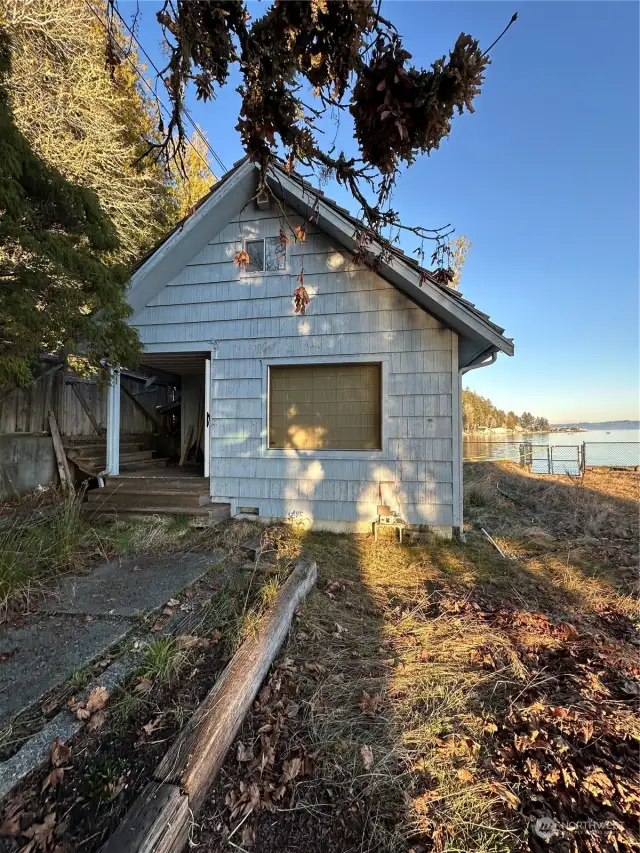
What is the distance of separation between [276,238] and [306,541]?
4.69 meters

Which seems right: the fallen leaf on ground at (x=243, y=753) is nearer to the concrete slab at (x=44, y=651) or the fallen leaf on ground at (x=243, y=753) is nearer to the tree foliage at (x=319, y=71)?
the concrete slab at (x=44, y=651)

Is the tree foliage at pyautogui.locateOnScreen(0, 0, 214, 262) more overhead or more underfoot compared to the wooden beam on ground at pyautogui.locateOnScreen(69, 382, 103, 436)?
more overhead

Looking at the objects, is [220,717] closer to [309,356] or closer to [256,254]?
[309,356]

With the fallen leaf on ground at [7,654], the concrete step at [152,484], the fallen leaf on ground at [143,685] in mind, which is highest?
the concrete step at [152,484]

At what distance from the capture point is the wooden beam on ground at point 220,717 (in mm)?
1623

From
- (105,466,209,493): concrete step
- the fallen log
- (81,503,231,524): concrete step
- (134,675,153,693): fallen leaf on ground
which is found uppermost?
(105,466,209,493): concrete step

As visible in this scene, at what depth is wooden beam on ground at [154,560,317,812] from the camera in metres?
1.62

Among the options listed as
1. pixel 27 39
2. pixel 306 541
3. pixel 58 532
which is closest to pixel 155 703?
pixel 58 532

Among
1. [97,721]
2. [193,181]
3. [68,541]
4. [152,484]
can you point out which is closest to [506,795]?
[97,721]

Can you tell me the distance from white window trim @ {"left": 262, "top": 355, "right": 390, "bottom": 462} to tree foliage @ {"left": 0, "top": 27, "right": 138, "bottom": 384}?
2449mm

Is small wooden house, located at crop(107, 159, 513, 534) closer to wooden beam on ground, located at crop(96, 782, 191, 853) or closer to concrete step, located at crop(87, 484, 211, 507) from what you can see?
concrete step, located at crop(87, 484, 211, 507)

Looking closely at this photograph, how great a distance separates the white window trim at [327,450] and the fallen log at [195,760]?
341cm

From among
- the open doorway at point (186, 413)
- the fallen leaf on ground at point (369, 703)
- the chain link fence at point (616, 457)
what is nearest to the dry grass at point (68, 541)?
the open doorway at point (186, 413)

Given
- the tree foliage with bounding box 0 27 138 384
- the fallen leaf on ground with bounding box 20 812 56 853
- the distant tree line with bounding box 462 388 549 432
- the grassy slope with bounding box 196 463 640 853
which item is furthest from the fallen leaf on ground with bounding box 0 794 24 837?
the distant tree line with bounding box 462 388 549 432
